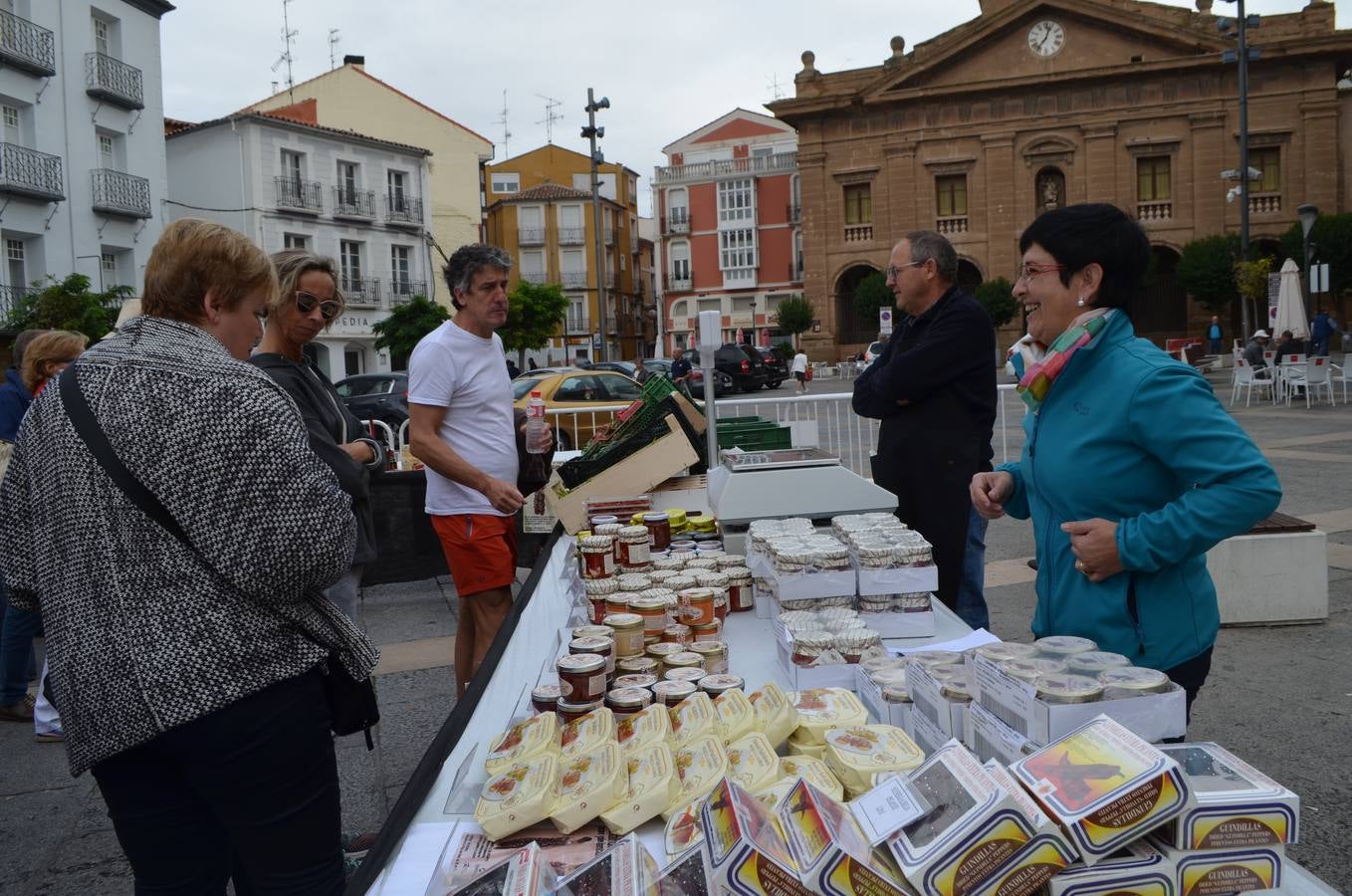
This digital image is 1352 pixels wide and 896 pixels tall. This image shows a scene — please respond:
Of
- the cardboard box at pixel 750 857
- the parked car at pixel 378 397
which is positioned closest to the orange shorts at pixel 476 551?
the cardboard box at pixel 750 857

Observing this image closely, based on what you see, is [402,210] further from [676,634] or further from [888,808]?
[888,808]

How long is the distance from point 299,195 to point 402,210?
4882 mm

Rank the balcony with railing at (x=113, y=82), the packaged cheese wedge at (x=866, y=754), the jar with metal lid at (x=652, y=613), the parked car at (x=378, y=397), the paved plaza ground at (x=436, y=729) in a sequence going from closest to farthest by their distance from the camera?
the packaged cheese wedge at (x=866, y=754) < the jar with metal lid at (x=652, y=613) < the paved plaza ground at (x=436, y=729) < the parked car at (x=378, y=397) < the balcony with railing at (x=113, y=82)

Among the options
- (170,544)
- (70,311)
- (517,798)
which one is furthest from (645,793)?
(70,311)

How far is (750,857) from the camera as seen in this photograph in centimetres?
129

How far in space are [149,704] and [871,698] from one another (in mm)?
1374

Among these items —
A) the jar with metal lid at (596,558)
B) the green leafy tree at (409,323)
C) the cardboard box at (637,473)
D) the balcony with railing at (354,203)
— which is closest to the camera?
the jar with metal lid at (596,558)

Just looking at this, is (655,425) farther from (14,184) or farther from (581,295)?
(581,295)

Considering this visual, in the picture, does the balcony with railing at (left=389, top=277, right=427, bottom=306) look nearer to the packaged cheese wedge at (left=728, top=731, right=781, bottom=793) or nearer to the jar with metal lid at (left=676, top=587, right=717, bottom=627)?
the jar with metal lid at (left=676, top=587, right=717, bottom=627)

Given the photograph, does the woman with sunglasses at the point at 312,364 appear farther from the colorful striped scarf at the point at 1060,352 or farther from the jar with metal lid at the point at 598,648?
the colorful striped scarf at the point at 1060,352

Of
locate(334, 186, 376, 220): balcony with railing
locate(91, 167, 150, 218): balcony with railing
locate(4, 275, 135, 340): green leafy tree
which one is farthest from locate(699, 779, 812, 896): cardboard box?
locate(334, 186, 376, 220): balcony with railing

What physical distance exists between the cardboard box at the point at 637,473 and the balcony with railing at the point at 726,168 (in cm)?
5270

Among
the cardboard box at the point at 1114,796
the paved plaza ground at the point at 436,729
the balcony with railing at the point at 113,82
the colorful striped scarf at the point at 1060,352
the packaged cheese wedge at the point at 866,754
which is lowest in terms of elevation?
the paved plaza ground at the point at 436,729

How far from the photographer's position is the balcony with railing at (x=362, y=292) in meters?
35.4
